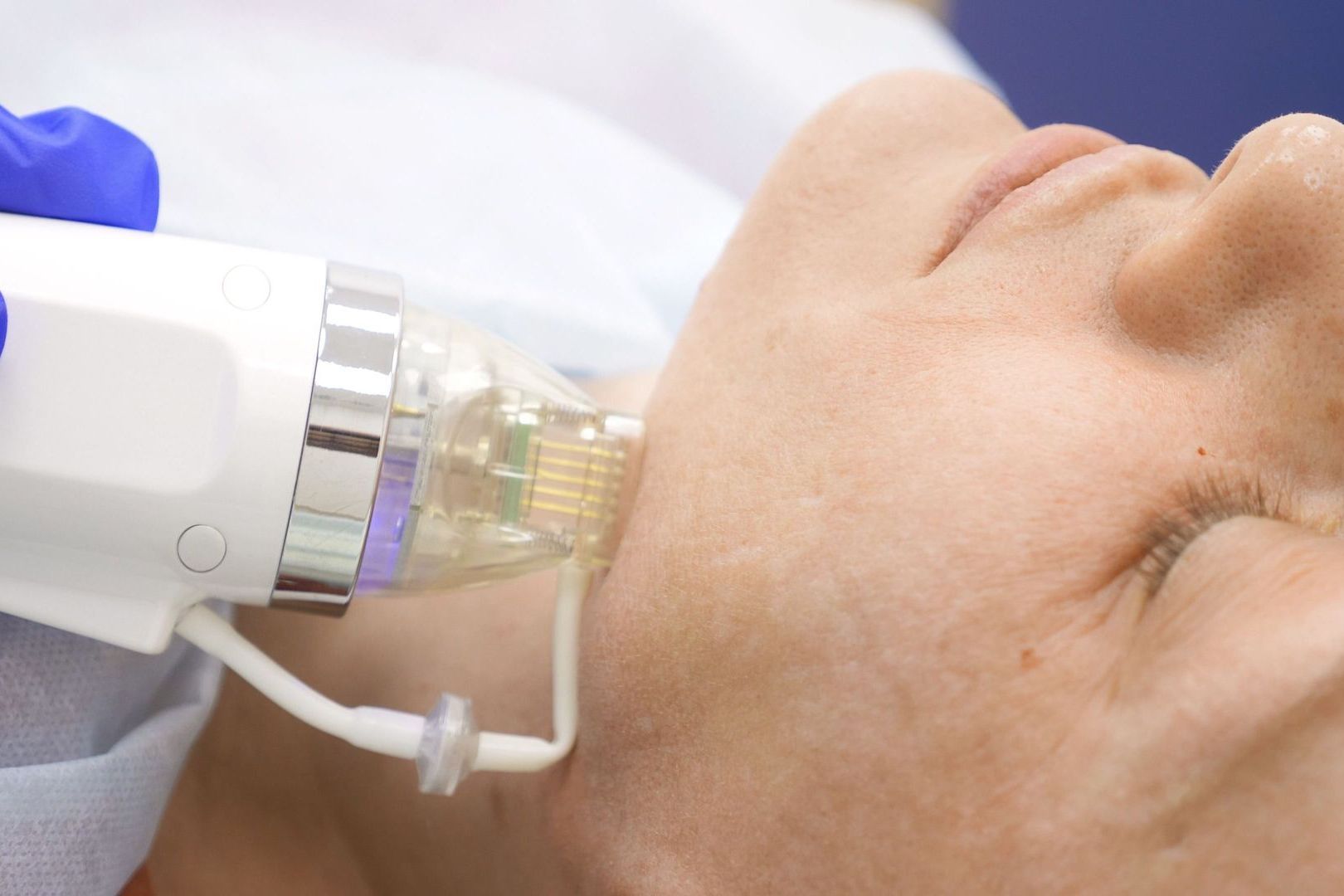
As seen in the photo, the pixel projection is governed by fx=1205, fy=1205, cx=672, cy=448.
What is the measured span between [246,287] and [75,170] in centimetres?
15

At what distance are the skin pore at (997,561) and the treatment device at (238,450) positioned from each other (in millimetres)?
97

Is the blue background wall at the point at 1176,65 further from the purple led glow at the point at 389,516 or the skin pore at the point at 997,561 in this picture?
the purple led glow at the point at 389,516

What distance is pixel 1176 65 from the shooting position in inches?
72.5

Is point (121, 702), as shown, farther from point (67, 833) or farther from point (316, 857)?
point (316, 857)

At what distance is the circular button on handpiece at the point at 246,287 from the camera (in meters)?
0.59

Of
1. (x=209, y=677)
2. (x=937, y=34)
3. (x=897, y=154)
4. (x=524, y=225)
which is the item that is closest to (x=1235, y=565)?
(x=897, y=154)

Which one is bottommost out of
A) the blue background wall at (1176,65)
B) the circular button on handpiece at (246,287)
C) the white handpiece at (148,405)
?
the white handpiece at (148,405)

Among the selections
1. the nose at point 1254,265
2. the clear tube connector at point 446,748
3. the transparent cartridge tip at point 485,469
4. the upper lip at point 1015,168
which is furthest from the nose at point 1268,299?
the clear tube connector at point 446,748

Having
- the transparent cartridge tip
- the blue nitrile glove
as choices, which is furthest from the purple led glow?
the blue nitrile glove

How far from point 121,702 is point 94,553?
0.19 m

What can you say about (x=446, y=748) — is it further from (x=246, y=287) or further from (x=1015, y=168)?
(x=1015, y=168)

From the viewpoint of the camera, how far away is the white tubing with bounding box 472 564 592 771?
2.21ft

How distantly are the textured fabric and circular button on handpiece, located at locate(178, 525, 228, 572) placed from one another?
158 mm

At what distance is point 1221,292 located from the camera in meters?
0.59
